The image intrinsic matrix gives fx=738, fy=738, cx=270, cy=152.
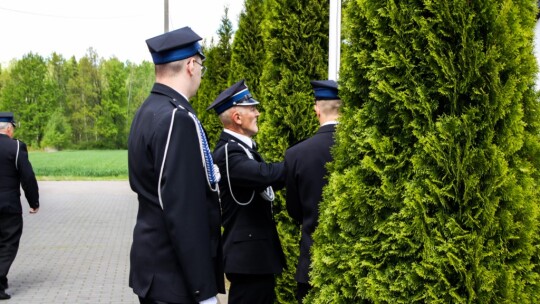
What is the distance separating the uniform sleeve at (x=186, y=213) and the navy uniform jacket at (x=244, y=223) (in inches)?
59.8

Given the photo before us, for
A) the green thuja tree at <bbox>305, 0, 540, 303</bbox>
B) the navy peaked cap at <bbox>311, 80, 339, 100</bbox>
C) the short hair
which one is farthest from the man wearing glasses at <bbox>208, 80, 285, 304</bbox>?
the short hair

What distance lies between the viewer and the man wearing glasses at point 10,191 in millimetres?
8656

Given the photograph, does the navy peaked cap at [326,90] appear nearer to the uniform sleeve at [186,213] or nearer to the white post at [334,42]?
the white post at [334,42]

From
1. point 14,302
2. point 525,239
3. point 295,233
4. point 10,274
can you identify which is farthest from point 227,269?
point 10,274

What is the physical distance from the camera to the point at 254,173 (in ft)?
15.3

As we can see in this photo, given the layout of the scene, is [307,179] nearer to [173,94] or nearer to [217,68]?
[173,94]

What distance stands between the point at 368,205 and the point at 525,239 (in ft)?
2.17

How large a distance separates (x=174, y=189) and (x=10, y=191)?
6115mm

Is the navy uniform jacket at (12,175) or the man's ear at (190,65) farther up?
the man's ear at (190,65)

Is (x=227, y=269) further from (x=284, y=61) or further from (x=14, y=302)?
(x=14, y=302)

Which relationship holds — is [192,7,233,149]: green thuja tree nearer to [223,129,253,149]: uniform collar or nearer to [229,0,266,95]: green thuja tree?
[229,0,266,95]: green thuja tree

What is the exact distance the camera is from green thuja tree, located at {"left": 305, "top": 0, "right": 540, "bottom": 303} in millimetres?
3014

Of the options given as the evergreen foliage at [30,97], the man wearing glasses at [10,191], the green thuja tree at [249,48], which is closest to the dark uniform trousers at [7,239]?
the man wearing glasses at [10,191]

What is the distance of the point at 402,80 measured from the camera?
10.3 ft
